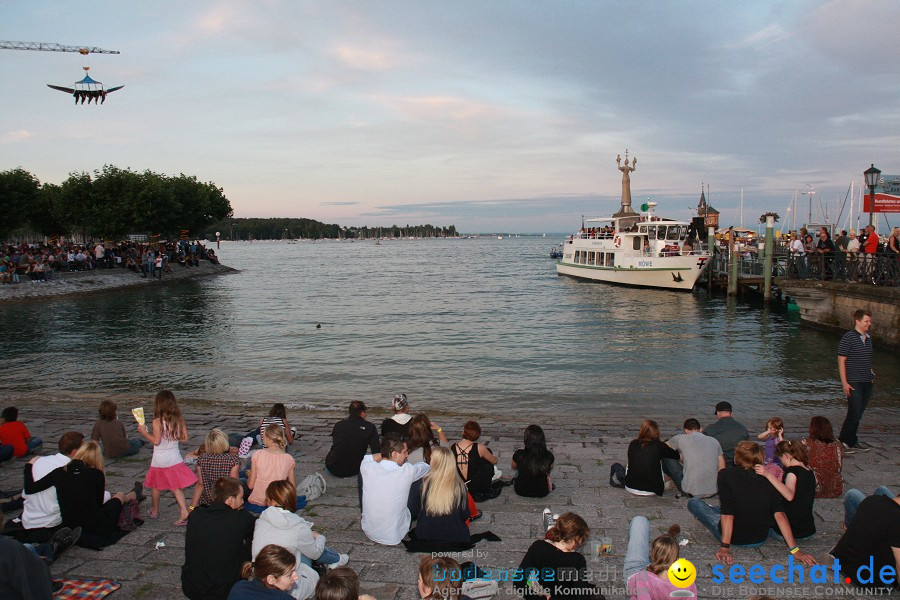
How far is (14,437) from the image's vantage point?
29.1 feet

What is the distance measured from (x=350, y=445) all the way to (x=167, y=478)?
2228 mm

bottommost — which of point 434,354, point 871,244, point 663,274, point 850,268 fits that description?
point 434,354

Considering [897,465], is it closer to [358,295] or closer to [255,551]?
[255,551]

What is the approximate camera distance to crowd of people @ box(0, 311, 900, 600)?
4395 mm

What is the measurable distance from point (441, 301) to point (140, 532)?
3566 cm

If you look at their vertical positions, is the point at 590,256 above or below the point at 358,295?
above

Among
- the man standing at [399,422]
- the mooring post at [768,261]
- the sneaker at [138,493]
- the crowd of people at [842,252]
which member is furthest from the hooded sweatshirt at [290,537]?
→ the mooring post at [768,261]

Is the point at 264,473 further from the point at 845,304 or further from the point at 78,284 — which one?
the point at 78,284

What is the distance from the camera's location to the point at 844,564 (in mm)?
5000

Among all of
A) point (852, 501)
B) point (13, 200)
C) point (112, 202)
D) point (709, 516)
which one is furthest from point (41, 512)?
point (112, 202)

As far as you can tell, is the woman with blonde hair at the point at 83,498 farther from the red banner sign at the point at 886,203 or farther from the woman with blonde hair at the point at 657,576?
the red banner sign at the point at 886,203

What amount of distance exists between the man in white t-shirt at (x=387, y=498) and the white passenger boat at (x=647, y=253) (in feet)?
131

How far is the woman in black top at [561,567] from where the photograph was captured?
4.39 metres

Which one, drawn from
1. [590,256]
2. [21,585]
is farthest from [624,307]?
[21,585]
